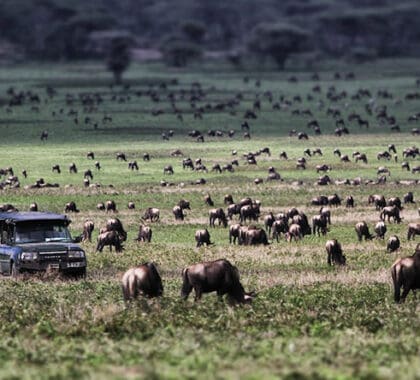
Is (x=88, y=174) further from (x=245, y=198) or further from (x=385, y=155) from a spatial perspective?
(x=385, y=155)

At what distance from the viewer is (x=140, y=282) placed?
83.7 feet

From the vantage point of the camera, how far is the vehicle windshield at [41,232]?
31.9 meters

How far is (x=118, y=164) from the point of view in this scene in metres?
78.1

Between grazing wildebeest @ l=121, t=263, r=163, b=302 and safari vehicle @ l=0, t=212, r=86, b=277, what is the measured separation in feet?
19.5

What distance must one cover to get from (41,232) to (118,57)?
454 ft

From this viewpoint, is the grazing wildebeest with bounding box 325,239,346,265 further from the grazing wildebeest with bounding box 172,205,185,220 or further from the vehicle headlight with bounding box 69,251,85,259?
the grazing wildebeest with bounding box 172,205,185,220

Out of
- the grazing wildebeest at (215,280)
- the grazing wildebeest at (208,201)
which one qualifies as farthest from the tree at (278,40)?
the grazing wildebeest at (215,280)

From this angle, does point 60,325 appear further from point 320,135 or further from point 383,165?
point 320,135

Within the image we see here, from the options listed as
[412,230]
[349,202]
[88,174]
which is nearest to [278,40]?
[88,174]

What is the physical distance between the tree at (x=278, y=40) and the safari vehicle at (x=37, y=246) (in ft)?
510

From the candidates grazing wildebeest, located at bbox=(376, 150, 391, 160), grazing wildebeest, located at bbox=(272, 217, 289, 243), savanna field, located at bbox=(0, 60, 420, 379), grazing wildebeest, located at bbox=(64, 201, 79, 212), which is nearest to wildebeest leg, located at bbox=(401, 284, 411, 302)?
savanna field, located at bbox=(0, 60, 420, 379)

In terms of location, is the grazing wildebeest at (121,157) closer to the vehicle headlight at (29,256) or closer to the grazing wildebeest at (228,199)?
the grazing wildebeest at (228,199)

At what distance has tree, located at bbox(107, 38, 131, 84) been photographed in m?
168

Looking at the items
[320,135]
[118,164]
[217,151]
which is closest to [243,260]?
[118,164]
